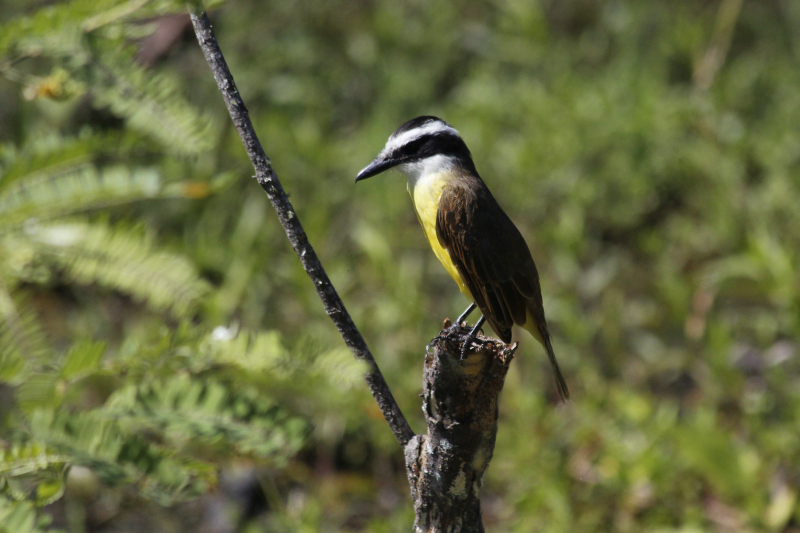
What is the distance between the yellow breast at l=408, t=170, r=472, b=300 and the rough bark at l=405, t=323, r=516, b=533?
661 millimetres

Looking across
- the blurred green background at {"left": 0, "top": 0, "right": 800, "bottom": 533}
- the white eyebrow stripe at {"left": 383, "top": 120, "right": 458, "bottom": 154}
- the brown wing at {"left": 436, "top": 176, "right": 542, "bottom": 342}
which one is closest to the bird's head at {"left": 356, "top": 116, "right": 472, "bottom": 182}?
the white eyebrow stripe at {"left": 383, "top": 120, "right": 458, "bottom": 154}

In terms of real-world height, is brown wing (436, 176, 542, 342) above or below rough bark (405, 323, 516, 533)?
above

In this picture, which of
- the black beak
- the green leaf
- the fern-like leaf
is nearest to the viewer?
the green leaf

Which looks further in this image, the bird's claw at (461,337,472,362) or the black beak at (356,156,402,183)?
the black beak at (356,156,402,183)

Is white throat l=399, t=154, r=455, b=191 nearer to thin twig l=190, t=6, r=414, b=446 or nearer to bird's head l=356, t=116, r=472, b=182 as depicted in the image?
bird's head l=356, t=116, r=472, b=182

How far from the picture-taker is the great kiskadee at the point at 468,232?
2139 millimetres

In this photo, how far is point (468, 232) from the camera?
2133 millimetres

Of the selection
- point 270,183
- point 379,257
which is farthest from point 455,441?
point 379,257

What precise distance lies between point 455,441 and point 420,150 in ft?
3.28

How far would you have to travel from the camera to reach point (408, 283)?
4.20 meters

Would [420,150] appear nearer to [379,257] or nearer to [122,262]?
[122,262]

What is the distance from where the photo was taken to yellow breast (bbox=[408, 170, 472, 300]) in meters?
2.21

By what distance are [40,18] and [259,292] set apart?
274 centimetres

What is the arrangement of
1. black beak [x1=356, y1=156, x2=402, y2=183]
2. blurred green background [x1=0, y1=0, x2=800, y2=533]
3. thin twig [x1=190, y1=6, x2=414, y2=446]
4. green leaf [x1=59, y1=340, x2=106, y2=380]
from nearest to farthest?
thin twig [x1=190, y1=6, x2=414, y2=446]
green leaf [x1=59, y1=340, x2=106, y2=380]
blurred green background [x1=0, y1=0, x2=800, y2=533]
black beak [x1=356, y1=156, x2=402, y2=183]
